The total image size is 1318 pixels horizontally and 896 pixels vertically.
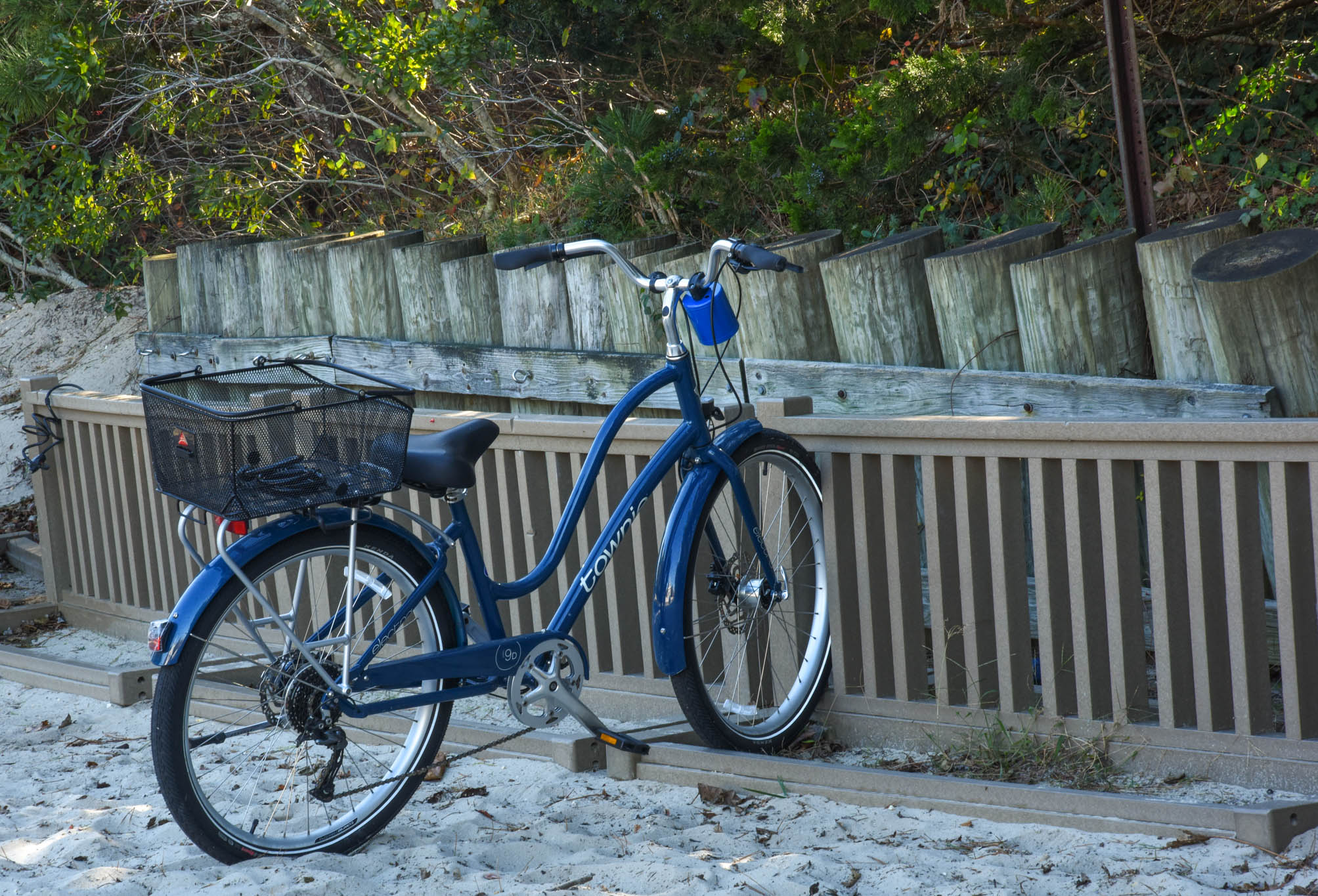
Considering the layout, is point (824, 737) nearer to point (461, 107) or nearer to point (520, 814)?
point (520, 814)

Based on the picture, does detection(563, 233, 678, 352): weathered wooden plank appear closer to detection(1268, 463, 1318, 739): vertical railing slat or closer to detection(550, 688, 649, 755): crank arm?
detection(550, 688, 649, 755): crank arm

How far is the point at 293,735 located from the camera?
3336 millimetres

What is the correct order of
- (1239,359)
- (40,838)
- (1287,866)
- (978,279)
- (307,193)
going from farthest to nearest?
(307,193), (978,279), (1239,359), (40,838), (1287,866)

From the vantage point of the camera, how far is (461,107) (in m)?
7.45

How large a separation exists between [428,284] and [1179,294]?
3094 mm

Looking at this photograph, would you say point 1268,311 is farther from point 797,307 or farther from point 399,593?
point 399,593

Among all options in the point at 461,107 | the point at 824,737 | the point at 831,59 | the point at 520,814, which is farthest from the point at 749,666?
the point at 461,107

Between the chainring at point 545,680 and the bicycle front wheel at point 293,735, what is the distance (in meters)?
0.17

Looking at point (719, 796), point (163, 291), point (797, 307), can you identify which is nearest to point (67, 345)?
point (163, 291)

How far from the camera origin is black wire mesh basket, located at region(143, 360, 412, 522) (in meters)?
2.33

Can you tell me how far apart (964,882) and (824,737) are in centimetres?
96

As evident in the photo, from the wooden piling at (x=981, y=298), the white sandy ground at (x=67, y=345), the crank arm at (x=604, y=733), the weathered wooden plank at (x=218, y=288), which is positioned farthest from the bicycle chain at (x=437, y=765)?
the white sandy ground at (x=67, y=345)

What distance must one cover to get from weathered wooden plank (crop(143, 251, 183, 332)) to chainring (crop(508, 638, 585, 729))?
4.25 meters

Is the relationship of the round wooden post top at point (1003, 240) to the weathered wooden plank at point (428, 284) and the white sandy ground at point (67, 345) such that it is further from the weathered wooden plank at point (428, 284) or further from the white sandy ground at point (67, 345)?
the white sandy ground at point (67, 345)
